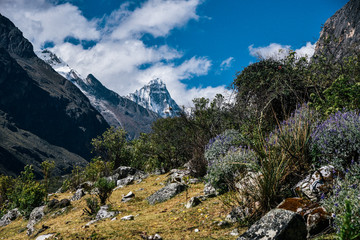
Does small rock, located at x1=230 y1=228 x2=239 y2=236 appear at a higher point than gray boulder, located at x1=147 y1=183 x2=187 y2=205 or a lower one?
lower

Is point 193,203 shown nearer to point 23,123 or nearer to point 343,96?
point 343,96

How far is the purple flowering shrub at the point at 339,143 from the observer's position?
415cm

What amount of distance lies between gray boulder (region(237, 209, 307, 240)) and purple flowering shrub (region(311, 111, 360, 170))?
161 centimetres

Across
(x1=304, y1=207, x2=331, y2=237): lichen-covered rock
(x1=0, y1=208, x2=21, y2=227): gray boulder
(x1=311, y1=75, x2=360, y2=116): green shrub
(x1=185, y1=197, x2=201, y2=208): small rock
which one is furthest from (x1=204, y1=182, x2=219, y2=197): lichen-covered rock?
(x1=0, y1=208, x2=21, y2=227): gray boulder

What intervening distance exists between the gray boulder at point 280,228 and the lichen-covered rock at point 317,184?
36.2 inches

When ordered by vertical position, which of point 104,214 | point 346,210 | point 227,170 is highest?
point 227,170

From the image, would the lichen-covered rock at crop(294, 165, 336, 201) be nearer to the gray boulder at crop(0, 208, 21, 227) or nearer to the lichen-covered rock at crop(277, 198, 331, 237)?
the lichen-covered rock at crop(277, 198, 331, 237)

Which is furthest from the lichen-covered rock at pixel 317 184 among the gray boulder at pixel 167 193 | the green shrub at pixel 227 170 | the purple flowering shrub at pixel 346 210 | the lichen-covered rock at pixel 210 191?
the gray boulder at pixel 167 193

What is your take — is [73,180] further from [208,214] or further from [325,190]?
[325,190]

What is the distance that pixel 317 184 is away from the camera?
148 inches

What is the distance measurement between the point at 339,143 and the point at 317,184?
108 cm

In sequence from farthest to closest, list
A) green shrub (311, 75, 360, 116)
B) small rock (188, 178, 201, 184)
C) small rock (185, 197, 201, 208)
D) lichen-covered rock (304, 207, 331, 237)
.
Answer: small rock (188, 178, 201, 184) < green shrub (311, 75, 360, 116) < small rock (185, 197, 201, 208) < lichen-covered rock (304, 207, 331, 237)

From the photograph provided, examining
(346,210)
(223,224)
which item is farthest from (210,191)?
(346,210)

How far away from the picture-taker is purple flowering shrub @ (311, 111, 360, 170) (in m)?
4.15
